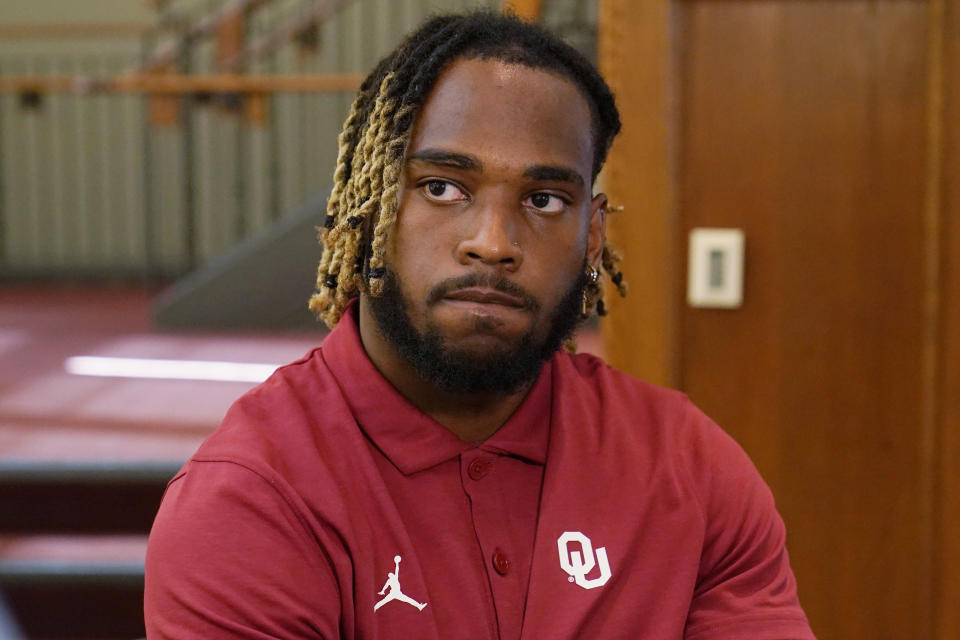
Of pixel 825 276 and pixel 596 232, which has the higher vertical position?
pixel 596 232

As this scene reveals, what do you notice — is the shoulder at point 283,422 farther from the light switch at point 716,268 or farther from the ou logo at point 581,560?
the light switch at point 716,268

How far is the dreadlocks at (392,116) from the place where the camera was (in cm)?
116

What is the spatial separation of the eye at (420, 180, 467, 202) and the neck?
17cm

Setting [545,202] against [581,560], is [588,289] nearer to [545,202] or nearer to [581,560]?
[545,202]

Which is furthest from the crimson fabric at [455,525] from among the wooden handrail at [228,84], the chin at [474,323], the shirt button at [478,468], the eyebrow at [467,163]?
the wooden handrail at [228,84]

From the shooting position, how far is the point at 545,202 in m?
1.17

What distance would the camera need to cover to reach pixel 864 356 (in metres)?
1.83

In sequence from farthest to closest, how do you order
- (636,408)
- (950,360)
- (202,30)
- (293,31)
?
(293,31) → (202,30) → (950,360) → (636,408)

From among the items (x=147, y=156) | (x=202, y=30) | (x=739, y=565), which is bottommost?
(x=739, y=565)

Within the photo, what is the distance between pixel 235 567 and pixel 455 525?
0.24 m

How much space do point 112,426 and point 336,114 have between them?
4092 millimetres

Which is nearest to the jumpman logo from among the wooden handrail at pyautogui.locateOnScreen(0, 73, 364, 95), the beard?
the beard

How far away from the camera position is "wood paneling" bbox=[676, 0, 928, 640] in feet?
5.85

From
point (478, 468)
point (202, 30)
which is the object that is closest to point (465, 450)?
point (478, 468)
